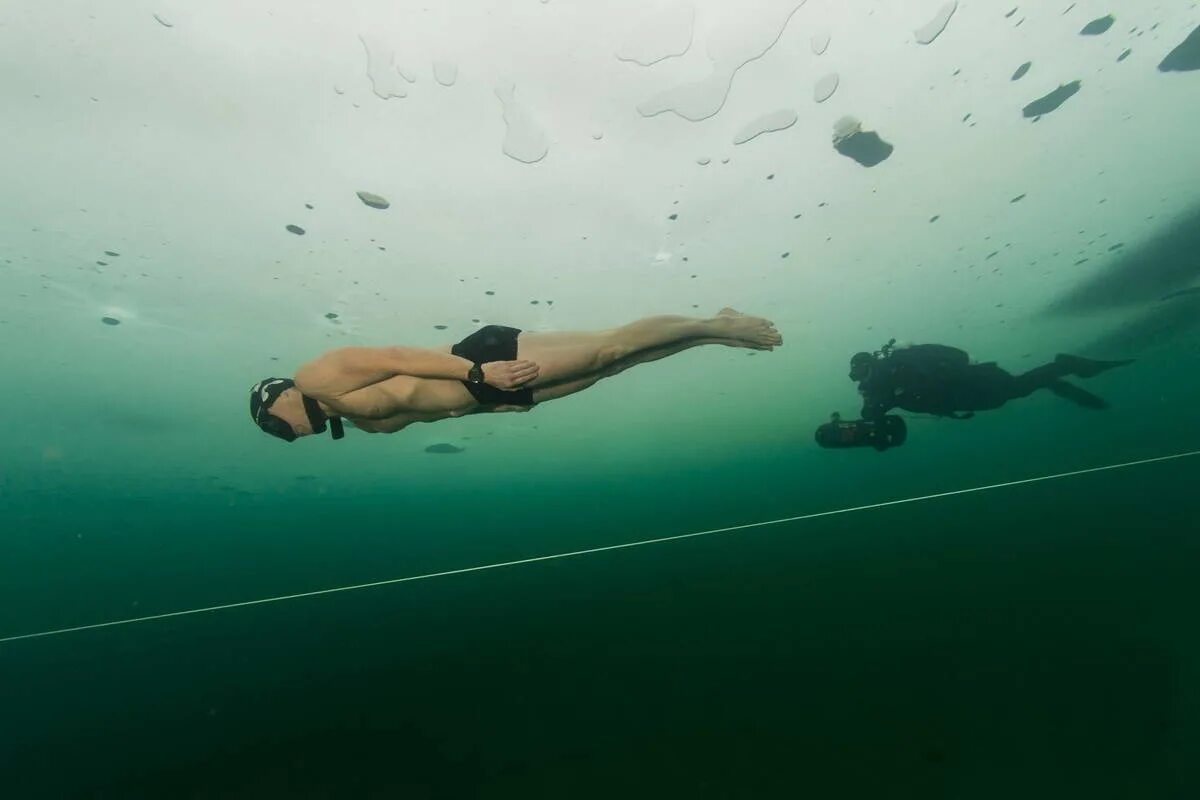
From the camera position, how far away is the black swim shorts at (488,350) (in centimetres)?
377

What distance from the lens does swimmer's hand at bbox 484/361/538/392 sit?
11.7ft

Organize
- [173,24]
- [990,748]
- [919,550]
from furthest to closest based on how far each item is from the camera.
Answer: [919,550]
[173,24]
[990,748]

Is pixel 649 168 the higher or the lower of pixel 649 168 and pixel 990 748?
the higher

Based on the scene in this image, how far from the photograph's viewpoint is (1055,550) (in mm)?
9445

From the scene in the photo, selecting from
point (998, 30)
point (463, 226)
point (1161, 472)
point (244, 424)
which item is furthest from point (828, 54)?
point (1161, 472)

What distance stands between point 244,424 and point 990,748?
21471 mm

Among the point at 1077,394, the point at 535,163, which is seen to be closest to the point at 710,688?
the point at 535,163

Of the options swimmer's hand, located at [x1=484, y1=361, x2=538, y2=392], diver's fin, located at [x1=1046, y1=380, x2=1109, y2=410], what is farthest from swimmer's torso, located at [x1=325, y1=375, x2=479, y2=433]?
diver's fin, located at [x1=1046, y1=380, x2=1109, y2=410]

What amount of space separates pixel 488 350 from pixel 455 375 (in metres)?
0.31

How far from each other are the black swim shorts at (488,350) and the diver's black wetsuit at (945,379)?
1000cm

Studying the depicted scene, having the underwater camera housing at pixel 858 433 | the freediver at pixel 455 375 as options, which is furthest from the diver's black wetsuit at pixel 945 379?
the freediver at pixel 455 375

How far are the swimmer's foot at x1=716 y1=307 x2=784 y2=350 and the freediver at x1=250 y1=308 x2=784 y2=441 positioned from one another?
21 millimetres

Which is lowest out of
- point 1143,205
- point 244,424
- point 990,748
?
point 990,748

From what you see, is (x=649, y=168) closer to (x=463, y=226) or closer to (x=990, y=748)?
(x=463, y=226)
